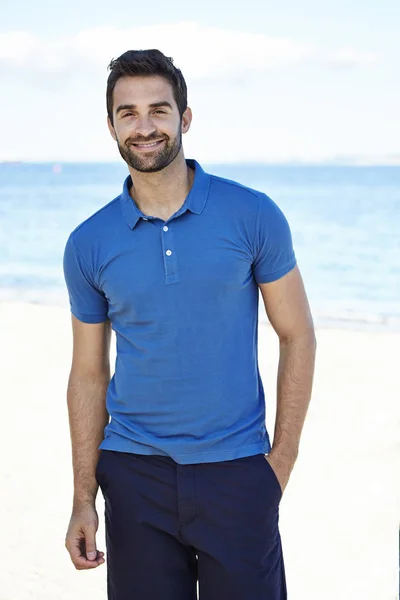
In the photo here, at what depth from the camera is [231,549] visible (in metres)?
2.23

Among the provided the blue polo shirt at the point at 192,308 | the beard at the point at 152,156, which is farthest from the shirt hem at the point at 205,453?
the beard at the point at 152,156

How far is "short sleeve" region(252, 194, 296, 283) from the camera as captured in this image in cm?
223

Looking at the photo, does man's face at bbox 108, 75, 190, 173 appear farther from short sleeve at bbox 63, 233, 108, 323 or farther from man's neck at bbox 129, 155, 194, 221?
short sleeve at bbox 63, 233, 108, 323

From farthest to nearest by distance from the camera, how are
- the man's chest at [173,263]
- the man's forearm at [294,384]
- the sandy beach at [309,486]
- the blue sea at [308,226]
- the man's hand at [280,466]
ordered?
the blue sea at [308,226], the sandy beach at [309,486], the man's forearm at [294,384], the man's hand at [280,466], the man's chest at [173,263]

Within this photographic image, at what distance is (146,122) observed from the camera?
2.26 meters

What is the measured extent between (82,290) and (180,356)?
326mm

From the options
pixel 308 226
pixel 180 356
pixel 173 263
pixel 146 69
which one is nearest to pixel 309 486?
pixel 180 356

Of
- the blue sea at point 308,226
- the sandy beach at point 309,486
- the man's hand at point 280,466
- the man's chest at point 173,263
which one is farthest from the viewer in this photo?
the blue sea at point 308,226

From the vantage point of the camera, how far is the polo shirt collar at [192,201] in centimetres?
225

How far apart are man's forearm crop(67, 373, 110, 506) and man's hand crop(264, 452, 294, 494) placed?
46 centimetres

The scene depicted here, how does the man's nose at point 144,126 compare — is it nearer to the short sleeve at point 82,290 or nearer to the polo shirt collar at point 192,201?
the polo shirt collar at point 192,201

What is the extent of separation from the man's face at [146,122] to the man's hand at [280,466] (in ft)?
2.51

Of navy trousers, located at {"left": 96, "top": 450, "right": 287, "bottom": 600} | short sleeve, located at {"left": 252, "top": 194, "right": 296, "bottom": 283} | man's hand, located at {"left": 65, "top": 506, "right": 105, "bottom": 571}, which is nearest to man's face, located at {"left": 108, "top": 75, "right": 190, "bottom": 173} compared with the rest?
short sleeve, located at {"left": 252, "top": 194, "right": 296, "bottom": 283}

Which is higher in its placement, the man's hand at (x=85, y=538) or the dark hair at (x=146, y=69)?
the dark hair at (x=146, y=69)
